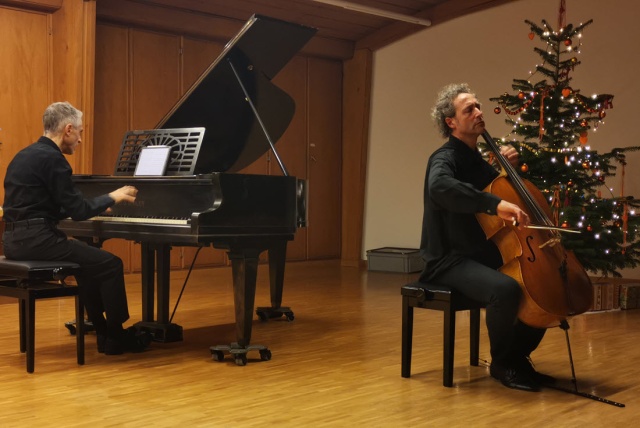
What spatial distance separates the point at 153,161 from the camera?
180 inches

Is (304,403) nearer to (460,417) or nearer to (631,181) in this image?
(460,417)

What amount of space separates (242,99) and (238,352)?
1564mm

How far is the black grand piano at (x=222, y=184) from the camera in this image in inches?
168

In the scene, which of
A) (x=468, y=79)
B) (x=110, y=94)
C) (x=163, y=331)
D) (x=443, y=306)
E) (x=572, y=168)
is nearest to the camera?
(x=443, y=306)

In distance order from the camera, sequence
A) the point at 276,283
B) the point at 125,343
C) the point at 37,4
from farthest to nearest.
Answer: the point at 37,4 → the point at 276,283 → the point at 125,343

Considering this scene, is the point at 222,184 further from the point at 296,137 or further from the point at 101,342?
the point at 296,137

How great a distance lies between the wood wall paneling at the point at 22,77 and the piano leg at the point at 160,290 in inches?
106

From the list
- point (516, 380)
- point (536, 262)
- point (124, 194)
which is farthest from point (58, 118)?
point (516, 380)

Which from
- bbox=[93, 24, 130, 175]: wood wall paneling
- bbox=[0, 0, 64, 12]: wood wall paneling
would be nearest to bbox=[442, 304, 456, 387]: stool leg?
bbox=[93, 24, 130, 175]: wood wall paneling

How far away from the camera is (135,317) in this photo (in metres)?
5.79

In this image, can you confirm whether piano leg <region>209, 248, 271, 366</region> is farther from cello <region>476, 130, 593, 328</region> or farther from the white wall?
the white wall

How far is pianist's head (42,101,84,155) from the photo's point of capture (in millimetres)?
4332

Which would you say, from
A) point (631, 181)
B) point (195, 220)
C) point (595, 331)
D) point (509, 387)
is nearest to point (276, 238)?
point (195, 220)

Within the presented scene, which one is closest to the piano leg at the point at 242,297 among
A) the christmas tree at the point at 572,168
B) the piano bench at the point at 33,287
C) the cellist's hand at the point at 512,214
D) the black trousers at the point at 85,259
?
the black trousers at the point at 85,259
